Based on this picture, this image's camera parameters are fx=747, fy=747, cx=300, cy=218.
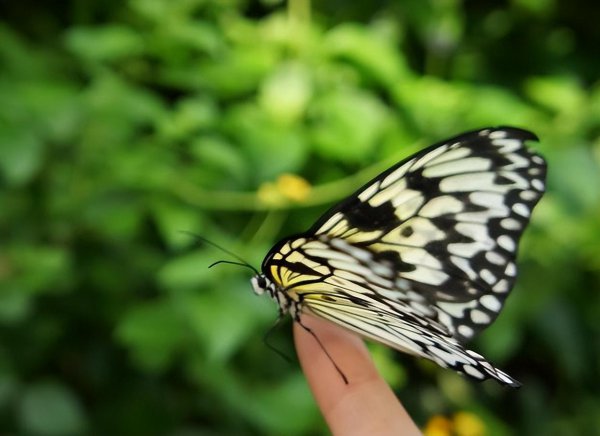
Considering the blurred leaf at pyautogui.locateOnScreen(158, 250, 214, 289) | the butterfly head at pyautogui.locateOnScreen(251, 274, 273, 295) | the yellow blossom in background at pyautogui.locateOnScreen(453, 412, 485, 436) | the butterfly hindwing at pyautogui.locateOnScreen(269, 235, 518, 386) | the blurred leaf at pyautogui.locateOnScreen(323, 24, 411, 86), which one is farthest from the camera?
the yellow blossom in background at pyautogui.locateOnScreen(453, 412, 485, 436)

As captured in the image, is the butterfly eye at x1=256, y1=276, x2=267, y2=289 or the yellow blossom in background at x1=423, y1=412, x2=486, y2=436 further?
the yellow blossom in background at x1=423, y1=412, x2=486, y2=436

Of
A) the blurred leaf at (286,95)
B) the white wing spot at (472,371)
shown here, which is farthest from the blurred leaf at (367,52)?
the white wing spot at (472,371)

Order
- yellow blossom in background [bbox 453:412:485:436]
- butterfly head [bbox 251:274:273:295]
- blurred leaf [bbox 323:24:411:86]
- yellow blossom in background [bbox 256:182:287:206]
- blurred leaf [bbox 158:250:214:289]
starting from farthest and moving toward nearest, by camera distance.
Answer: yellow blossom in background [bbox 453:412:485:436]
blurred leaf [bbox 323:24:411:86]
yellow blossom in background [bbox 256:182:287:206]
blurred leaf [bbox 158:250:214:289]
butterfly head [bbox 251:274:273:295]

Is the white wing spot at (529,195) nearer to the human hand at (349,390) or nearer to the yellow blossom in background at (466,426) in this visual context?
the human hand at (349,390)

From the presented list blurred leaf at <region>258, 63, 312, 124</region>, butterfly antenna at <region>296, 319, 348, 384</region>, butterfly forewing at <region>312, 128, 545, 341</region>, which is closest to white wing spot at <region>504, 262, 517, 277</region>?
butterfly forewing at <region>312, 128, 545, 341</region>

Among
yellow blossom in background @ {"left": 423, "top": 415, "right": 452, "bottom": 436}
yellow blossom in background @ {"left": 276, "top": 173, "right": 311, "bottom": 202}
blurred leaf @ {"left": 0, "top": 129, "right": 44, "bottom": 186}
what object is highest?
yellow blossom in background @ {"left": 276, "top": 173, "right": 311, "bottom": 202}

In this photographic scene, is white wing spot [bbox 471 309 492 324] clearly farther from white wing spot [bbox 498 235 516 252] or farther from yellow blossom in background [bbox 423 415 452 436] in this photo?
yellow blossom in background [bbox 423 415 452 436]

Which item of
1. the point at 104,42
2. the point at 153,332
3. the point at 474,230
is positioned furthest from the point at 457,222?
the point at 104,42

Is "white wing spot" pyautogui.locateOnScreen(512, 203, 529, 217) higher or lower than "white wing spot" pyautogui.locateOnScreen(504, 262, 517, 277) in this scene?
higher
